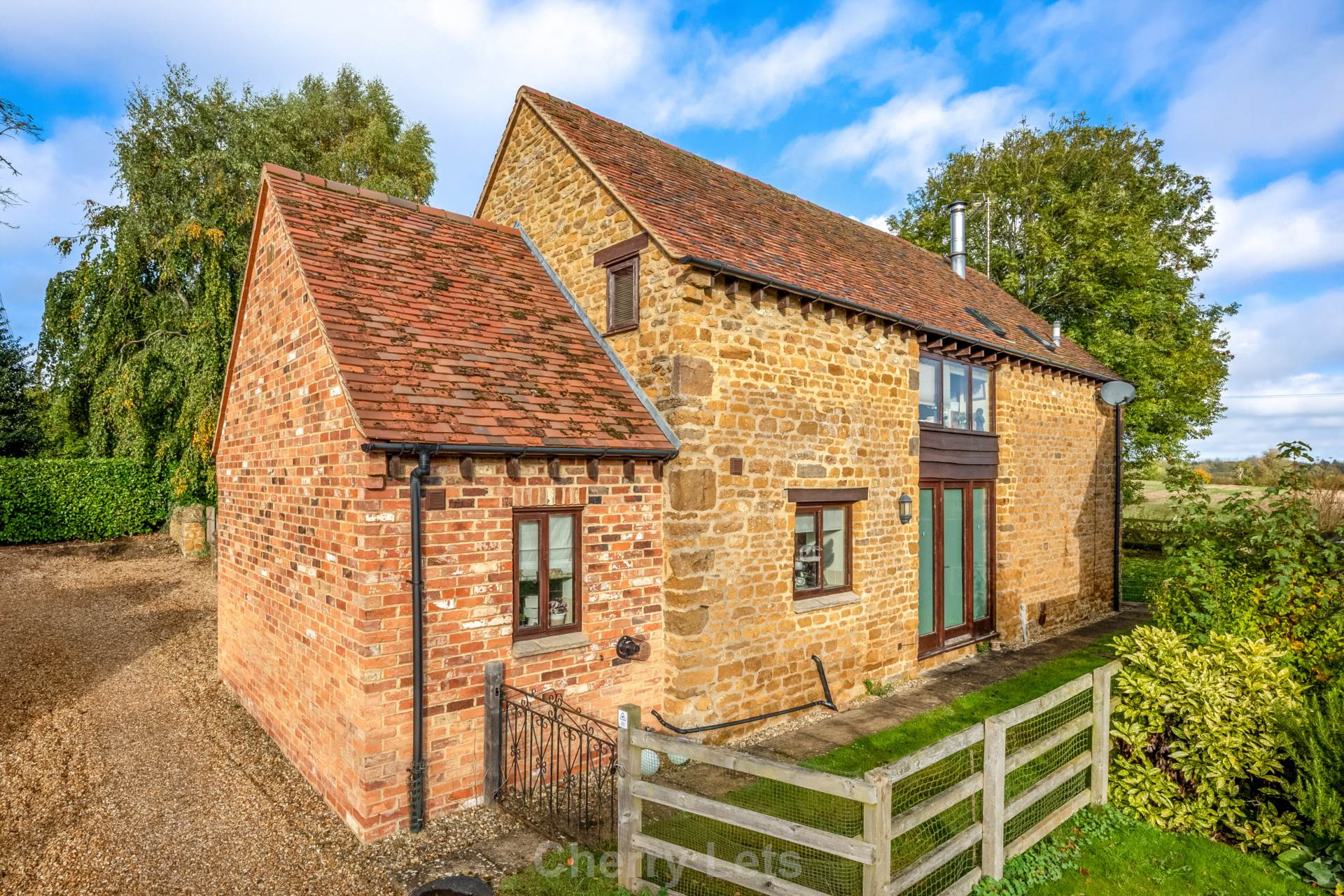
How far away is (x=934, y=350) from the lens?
37.0ft

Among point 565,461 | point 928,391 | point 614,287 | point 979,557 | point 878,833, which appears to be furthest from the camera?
point 979,557

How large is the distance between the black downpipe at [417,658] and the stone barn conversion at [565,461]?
27mm

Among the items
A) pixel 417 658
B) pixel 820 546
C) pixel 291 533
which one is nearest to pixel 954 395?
pixel 820 546

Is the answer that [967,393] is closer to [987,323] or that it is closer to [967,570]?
[987,323]

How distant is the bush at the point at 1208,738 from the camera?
5493 mm

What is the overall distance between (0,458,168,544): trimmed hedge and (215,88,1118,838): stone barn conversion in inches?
639

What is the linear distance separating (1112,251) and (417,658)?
24200mm

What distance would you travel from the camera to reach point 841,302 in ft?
29.1

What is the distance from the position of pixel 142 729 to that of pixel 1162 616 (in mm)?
12256

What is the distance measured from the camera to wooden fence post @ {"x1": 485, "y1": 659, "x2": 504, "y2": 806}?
628cm

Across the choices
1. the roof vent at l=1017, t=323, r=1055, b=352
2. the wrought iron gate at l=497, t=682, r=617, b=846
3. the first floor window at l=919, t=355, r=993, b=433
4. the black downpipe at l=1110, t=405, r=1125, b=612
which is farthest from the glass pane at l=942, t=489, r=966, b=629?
the wrought iron gate at l=497, t=682, r=617, b=846

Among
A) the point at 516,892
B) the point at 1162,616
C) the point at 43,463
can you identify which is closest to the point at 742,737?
the point at 516,892

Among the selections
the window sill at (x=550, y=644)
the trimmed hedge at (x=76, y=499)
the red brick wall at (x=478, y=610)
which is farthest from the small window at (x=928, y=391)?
the trimmed hedge at (x=76, y=499)

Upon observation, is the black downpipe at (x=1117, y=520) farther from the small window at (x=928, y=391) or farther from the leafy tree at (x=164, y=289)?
the leafy tree at (x=164, y=289)
